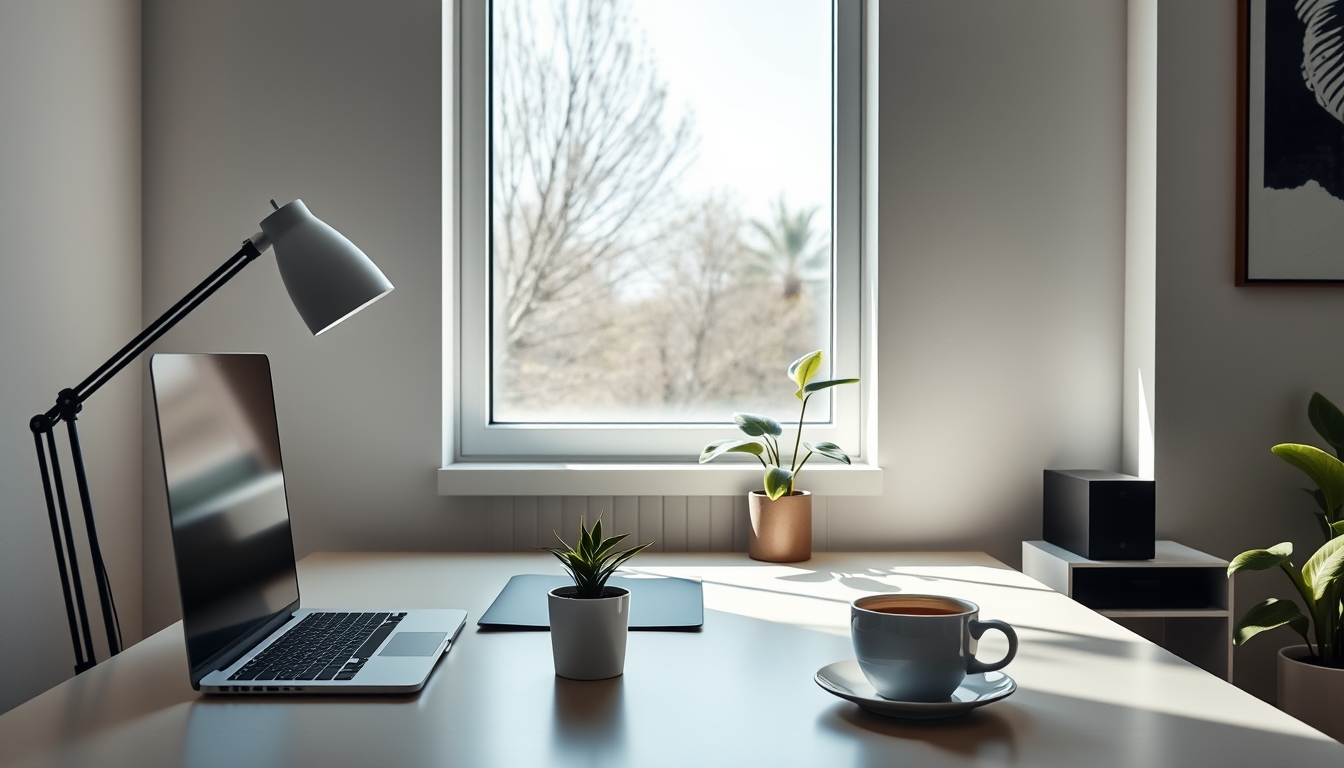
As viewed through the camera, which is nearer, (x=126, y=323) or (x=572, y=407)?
(x=126, y=323)

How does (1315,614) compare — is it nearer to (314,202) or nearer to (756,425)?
(756,425)

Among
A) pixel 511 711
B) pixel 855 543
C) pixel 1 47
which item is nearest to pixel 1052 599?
pixel 855 543

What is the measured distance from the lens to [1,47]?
151 cm

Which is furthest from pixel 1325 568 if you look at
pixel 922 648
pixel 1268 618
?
pixel 922 648

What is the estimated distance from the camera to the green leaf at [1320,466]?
1741mm

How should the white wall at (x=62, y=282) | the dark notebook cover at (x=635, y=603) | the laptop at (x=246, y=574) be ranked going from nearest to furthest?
the laptop at (x=246, y=574), the dark notebook cover at (x=635, y=603), the white wall at (x=62, y=282)

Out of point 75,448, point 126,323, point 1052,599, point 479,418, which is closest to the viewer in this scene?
point 75,448

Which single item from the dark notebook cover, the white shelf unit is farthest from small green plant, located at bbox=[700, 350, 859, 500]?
the white shelf unit

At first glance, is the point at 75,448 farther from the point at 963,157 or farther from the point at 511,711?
the point at 963,157

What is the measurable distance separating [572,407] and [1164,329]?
3.97ft

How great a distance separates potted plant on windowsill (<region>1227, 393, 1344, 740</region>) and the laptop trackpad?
1319 millimetres

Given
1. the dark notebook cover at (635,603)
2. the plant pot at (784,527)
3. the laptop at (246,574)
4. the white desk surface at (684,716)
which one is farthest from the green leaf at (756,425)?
the laptop at (246,574)

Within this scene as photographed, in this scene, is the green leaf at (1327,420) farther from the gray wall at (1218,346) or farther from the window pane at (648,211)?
the window pane at (648,211)

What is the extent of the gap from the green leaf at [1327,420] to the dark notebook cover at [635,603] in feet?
4.11
